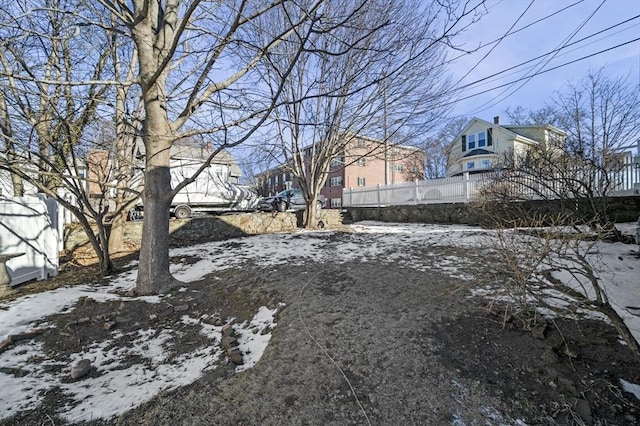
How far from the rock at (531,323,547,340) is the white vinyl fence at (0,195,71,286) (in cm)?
634

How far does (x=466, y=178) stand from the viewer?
9.29 meters

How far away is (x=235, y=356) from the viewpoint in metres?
2.20

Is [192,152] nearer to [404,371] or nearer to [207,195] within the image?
[207,195]

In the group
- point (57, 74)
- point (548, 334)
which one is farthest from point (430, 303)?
point (57, 74)

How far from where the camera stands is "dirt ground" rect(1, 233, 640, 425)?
61.0 inches

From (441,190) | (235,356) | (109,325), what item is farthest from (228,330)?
(441,190)

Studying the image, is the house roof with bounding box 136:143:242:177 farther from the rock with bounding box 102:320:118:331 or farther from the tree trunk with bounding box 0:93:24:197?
the rock with bounding box 102:320:118:331

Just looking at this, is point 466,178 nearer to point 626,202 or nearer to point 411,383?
point 626,202

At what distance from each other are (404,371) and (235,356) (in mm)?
1262

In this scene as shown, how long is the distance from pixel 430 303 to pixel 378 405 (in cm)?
142

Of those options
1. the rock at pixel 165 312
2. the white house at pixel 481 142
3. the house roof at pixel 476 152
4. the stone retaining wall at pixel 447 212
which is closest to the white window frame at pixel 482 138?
the white house at pixel 481 142

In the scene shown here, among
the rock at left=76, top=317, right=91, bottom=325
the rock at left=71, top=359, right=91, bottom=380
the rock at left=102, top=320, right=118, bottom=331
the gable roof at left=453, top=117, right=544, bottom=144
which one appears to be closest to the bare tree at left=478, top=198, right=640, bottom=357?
the rock at left=71, top=359, right=91, bottom=380

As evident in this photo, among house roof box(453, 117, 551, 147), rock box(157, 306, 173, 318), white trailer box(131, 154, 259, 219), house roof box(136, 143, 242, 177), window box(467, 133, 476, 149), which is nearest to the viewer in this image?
rock box(157, 306, 173, 318)

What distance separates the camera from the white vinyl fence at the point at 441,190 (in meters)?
6.30
